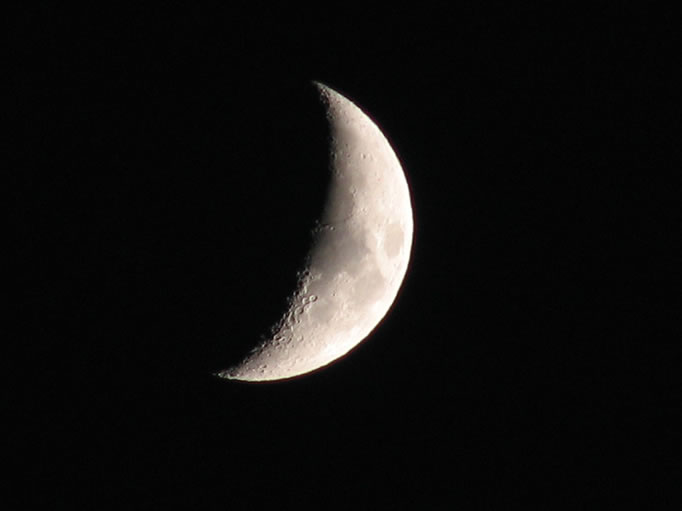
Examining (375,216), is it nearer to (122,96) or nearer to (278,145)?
(278,145)

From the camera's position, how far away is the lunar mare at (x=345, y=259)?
4105mm

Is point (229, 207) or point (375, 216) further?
point (375, 216)

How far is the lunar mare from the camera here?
411 cm

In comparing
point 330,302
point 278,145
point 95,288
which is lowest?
point 330,302

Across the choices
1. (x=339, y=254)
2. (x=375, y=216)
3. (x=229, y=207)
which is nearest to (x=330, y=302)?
(x=339, y=254)

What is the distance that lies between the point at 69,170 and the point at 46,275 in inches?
23.3

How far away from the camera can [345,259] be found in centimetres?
414

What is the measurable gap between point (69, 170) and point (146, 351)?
109 centimetres

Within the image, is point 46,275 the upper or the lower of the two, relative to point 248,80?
lower

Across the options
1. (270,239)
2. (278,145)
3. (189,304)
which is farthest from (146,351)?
(278,145)

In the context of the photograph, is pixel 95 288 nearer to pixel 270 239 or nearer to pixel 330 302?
pixel 270 239

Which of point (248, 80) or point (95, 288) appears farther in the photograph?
point (248, 80)

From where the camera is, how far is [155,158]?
373 cm

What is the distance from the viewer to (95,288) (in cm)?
384
